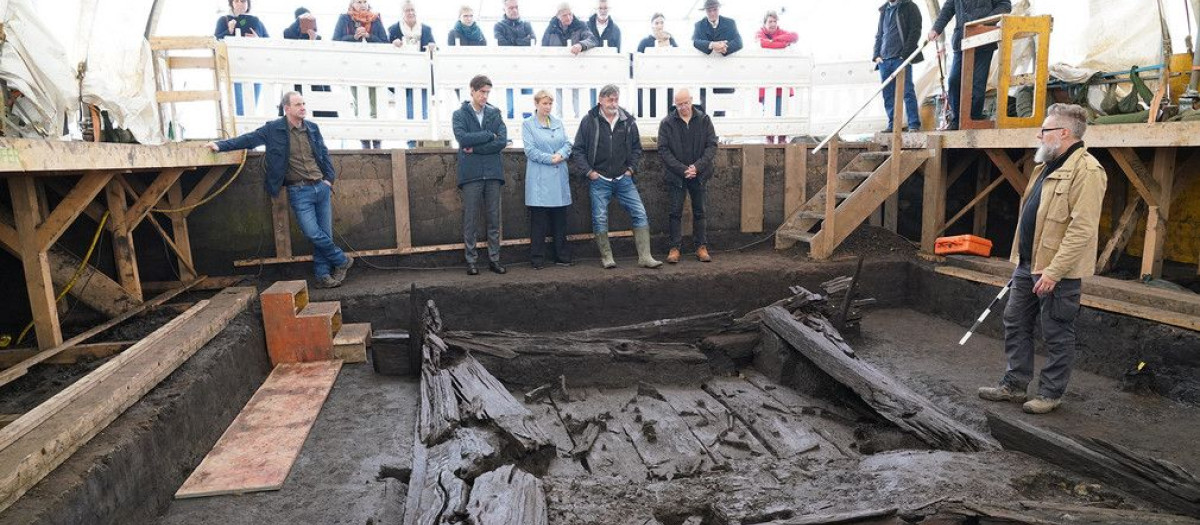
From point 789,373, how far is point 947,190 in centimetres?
457

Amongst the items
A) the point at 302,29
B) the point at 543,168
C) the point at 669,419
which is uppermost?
the point at 302,29

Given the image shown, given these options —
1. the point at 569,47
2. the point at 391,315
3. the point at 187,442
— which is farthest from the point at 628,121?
the point at 187,442

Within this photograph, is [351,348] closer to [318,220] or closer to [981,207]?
[318,220]

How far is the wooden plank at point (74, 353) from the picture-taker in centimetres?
450

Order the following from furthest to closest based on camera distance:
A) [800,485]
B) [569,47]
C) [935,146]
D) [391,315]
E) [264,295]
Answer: [569,47], [935,146], [391,315], [264,295], [800,485]

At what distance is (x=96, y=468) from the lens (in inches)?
119

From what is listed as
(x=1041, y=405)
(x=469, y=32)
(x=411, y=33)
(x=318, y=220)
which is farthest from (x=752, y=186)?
(x=318, y=220)

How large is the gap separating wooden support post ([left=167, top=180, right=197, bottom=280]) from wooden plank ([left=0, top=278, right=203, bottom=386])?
1.96 feet

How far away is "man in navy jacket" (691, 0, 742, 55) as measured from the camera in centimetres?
961

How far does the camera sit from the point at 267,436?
429cm

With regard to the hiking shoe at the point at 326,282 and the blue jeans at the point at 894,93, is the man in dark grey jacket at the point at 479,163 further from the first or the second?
the blue jeans at the point at 894,93

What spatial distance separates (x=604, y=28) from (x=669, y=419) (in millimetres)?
6064

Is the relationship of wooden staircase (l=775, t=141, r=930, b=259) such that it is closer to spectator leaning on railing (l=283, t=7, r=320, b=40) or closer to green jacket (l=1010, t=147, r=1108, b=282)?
green jacket (l=1010, t=147, r=1108, b=282)

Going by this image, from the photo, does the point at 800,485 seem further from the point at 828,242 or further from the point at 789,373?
the point at 828,242
